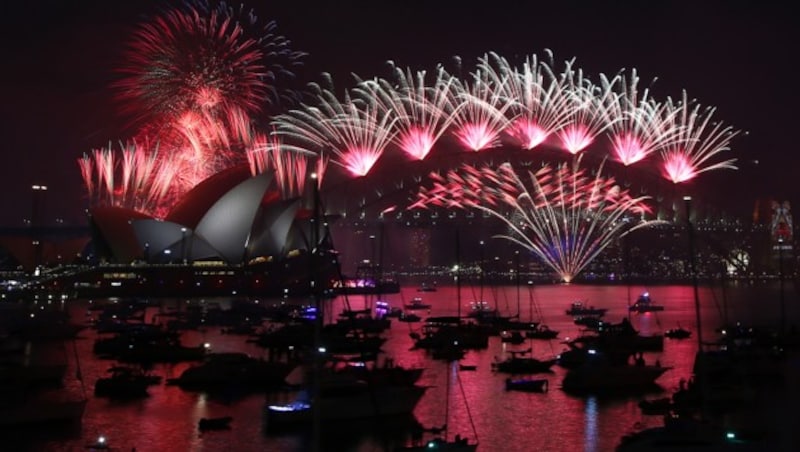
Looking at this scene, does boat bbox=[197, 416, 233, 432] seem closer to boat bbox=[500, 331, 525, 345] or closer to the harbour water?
the harbour water

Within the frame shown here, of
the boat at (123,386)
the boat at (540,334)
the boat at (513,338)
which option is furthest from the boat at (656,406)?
the boat at (540,334)

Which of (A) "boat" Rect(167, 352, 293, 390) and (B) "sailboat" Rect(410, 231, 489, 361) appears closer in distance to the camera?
(A) "boat" Rect(167, 352, 293, 390)

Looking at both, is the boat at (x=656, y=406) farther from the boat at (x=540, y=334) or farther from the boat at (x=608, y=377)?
the boat at (x=540, y=334)

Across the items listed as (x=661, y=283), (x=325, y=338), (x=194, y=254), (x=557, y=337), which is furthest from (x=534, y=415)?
(x=661, y=283)

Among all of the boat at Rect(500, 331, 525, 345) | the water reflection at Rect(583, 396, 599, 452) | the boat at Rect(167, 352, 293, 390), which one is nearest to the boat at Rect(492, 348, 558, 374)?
the water reflection at Rect(583, 396, 599, 452)

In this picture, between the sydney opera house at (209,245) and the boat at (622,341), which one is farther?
the sydney opera house at (209,245)

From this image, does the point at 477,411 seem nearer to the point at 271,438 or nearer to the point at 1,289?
the point at 271,438
